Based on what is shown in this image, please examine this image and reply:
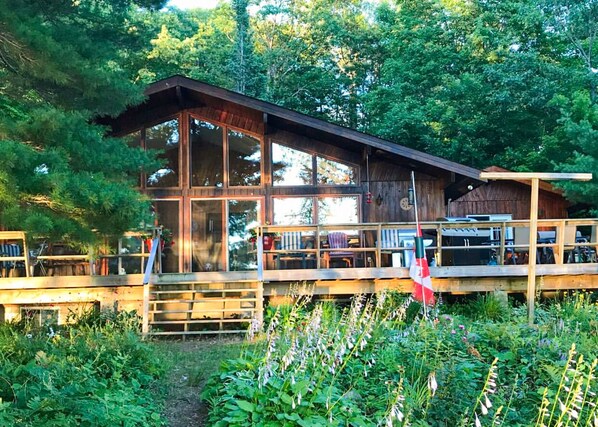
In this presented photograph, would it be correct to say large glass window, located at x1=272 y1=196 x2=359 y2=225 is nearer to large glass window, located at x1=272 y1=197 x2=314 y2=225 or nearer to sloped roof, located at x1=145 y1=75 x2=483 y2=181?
large glass window, located at x1=272 y1=197 x2=314 y2=225

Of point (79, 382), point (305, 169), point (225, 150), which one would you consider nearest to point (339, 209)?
point (305, 169)

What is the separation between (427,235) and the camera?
10234 mm

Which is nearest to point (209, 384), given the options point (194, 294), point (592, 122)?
point (194, 294)

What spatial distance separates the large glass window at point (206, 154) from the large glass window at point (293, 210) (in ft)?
4.21

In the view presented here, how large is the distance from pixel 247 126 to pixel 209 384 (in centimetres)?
705

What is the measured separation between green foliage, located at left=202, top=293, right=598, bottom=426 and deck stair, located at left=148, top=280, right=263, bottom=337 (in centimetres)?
272

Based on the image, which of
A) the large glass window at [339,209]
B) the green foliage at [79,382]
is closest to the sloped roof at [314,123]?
the large glass window at [339,209]

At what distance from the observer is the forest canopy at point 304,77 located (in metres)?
5.53

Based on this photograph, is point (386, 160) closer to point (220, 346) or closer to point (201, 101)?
point (201, 101)

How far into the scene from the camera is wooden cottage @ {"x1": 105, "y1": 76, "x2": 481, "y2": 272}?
428 inches

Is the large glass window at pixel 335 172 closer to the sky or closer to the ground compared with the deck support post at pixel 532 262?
closer to the sky

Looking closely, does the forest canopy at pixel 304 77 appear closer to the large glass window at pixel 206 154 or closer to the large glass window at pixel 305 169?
the large glass window at pixel 206 154

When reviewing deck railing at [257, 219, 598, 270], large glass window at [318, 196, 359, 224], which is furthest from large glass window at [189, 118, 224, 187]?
large glass window at [318, 196, 359, 224]

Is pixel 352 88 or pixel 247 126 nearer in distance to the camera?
pixel 247 126
